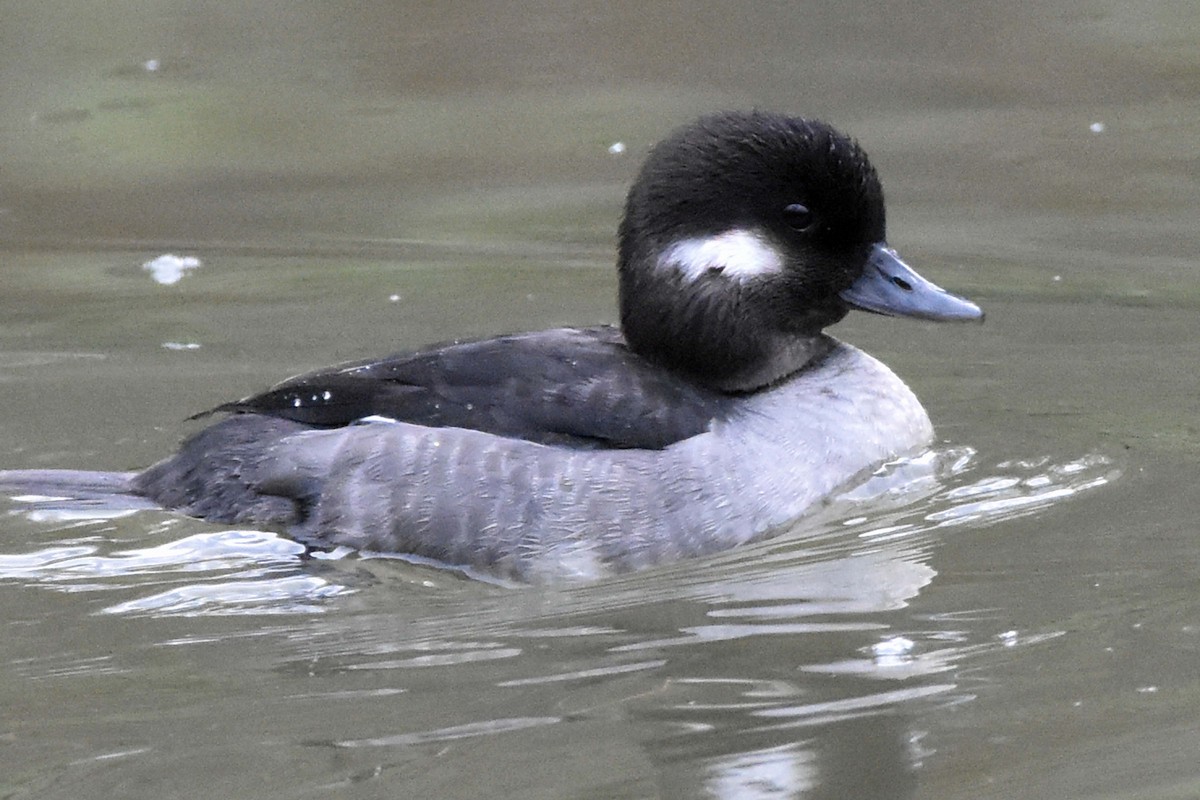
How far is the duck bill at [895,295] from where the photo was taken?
627cm

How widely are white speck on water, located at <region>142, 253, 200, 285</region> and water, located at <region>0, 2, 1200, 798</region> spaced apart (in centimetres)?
6

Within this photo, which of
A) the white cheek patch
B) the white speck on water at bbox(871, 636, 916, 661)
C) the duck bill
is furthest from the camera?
the duck bill

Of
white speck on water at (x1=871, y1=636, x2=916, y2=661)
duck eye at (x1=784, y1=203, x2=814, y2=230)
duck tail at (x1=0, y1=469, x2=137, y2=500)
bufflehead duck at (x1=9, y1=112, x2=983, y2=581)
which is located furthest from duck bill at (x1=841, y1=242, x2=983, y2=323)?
duck tail at (x1=0, y1=469, x2=137, y2=500)

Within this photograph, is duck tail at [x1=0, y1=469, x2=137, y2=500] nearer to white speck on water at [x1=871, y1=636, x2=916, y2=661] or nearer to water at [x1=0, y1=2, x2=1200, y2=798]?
water at [x1=0, y1=2, x2=1200, y2=798]

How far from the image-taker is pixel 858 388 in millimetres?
6273

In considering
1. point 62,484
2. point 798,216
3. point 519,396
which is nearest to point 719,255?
point 798,216

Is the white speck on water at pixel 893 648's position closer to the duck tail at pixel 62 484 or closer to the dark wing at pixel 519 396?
the dark wing at pixel 519 396

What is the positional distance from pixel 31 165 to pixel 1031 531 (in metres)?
6.43

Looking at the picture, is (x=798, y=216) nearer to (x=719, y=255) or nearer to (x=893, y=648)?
(x=719, y=255)

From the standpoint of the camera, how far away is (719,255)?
19.6 feet

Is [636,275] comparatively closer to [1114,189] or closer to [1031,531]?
[1031,531]

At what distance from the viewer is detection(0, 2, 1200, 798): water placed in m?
4.27

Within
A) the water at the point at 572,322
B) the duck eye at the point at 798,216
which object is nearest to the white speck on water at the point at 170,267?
the water at the point at 572,322

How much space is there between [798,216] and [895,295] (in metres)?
0.47
